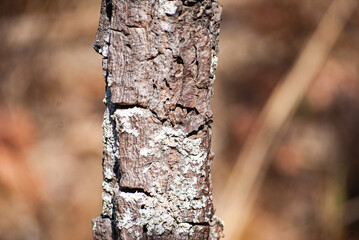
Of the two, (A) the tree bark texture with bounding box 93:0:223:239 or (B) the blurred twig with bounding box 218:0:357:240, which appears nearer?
(A) the tree bark texture with bounding box 93:0:223:239

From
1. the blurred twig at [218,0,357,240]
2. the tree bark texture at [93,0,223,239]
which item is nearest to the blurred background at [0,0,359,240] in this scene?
the blurred twig at [218,0,357,240]

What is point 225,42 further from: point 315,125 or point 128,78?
point 128,78

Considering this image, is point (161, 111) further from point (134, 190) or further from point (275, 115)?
point (275, 115)

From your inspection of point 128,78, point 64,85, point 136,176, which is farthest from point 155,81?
point 64,85

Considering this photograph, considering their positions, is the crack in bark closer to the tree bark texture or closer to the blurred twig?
the tree bark texture

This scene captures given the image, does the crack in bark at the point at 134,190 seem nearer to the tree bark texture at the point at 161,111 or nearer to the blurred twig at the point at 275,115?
the tree bark texture at the point at 161,111

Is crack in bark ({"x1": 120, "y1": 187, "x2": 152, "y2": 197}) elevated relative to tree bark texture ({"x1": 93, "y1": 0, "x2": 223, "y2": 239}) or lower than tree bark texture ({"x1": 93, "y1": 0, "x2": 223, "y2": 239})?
lower
